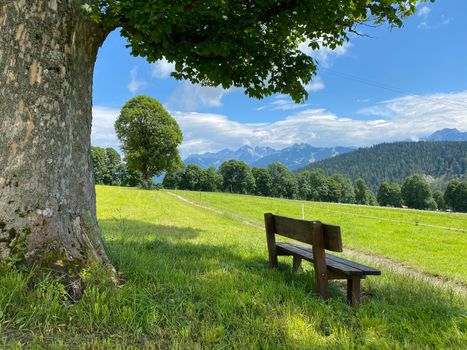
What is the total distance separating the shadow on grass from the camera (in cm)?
383

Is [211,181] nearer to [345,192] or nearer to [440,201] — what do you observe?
[345,192]

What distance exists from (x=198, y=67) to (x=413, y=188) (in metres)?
134

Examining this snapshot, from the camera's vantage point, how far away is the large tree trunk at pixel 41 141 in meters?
4.52

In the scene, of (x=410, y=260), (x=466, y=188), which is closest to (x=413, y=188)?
(x=466, y=188)

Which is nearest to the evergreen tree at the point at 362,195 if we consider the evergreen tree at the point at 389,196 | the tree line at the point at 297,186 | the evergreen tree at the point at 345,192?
the tree line at the point at 297,186

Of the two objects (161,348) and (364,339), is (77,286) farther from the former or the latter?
(364,339)

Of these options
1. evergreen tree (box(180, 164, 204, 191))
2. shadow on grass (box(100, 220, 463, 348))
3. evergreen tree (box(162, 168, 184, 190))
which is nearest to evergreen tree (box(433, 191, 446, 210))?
evergreen tree (box(180, 164, 204, 191))

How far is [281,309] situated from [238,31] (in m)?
5.25

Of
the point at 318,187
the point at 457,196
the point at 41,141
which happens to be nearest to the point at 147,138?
the point at 41,141

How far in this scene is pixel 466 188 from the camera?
11169 cm

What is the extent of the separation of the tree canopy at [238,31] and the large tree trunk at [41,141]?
72cm

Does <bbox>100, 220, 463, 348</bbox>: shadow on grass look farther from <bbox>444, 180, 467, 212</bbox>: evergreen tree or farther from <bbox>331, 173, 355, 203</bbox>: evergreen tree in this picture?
<bbox>331, 173, 355, 203</bbox>: evergreen tree

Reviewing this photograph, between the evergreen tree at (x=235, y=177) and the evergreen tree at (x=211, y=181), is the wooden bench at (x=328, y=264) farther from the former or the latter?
the evergreen tree at (x=235, y=177)

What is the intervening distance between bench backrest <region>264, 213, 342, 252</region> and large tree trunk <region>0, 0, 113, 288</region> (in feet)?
10.3
